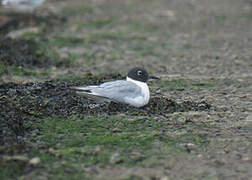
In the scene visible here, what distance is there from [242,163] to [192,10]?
31.6 ft

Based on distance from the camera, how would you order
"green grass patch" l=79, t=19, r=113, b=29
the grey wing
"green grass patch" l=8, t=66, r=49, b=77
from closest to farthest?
the grey wing
"green grass patch" l=8, t=66, r=49, b=77
"green grass patch" l=79, t=19, r=113, b=29

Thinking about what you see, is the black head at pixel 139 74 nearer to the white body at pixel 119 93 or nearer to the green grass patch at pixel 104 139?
→ the white body at pixel 119 93

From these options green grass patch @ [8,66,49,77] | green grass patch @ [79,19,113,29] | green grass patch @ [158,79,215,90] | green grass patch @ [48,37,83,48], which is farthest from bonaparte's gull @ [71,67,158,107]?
green grass patch @ [79,19,113,29]

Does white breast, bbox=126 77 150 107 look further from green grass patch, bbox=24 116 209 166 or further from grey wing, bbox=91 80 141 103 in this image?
green grass patch, bbox=24 116 209 166

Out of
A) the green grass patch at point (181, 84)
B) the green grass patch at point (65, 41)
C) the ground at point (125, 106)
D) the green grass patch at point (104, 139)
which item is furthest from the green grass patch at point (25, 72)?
the green grass patch at point (104, 139)

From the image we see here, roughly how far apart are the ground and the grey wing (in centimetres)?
14

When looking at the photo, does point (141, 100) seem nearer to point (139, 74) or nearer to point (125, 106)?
point (125, 106)

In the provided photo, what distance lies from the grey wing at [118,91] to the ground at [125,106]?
138mm

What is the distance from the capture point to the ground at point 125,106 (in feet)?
13.0

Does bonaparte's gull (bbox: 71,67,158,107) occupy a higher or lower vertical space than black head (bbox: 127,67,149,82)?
lower

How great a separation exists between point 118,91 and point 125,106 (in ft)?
0.66

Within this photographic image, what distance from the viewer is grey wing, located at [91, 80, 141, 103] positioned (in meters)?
5.32

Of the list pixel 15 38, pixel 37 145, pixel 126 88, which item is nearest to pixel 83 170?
pixel 37 145

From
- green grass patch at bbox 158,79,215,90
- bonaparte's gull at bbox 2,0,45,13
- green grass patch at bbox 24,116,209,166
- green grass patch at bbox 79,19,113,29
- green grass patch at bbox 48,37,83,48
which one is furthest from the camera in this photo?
green grass patch at bbox 79,19,113,29
